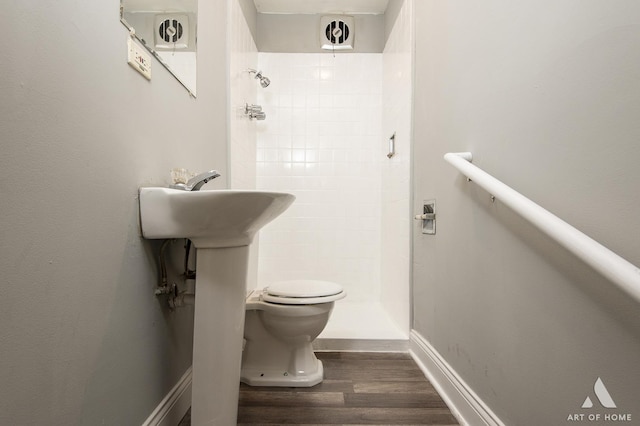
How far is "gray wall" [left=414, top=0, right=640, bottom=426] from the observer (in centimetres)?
56

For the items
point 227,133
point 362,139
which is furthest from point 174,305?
point 362,139

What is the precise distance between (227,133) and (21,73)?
120 centimetres

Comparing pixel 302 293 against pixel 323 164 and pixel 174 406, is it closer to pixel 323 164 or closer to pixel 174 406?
pixel 174 406

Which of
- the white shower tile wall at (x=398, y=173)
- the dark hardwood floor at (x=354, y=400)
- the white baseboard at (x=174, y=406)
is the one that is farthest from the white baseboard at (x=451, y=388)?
the white baseboard at (x=174, y=406)

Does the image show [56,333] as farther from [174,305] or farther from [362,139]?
[362,139]

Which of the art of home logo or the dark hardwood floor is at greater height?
the art of home logo

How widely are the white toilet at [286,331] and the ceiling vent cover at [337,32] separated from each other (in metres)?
2.00

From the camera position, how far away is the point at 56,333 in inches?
23.4

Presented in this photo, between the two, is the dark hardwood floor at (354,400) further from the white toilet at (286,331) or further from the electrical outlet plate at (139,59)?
the electrical outlet plate at (139,59)

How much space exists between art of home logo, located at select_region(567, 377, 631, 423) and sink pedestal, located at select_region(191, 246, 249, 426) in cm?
89

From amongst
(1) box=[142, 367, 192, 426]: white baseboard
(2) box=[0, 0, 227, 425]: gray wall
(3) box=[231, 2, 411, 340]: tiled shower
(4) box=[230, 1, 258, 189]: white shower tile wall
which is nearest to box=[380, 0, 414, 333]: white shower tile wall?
(3) box=[231, 2, 411, 340]: tiled shower

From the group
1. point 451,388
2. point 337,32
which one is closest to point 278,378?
point 451,388

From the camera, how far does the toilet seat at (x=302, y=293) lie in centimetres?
131

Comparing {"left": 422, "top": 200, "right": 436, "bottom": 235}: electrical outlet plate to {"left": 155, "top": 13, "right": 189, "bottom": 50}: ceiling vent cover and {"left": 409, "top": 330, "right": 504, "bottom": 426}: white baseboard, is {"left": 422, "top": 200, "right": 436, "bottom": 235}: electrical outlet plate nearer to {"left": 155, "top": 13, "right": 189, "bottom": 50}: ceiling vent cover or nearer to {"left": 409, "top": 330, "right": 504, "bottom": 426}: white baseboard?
{"left": 409, "top": 330, "right": 504, "bottom": 426}: white baseboard
